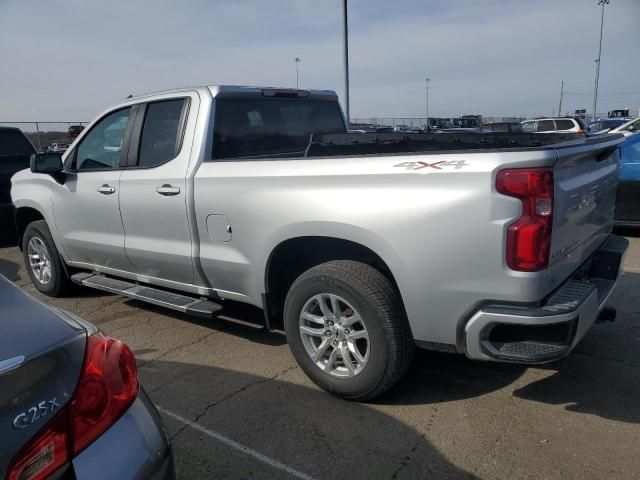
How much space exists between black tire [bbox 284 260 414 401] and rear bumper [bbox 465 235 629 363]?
408 millimetres

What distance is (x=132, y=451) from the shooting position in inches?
65.3

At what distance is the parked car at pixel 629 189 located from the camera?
7.34 metres

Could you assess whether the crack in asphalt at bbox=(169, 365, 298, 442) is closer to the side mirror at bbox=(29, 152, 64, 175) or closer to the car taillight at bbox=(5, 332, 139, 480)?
the car taillight at bbox=(5, 332, 139, 480)

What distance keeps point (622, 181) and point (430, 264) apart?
19.3ft

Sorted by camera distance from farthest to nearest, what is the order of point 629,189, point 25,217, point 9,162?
1. point 9,162
2. point 629,189
3. point 25,217

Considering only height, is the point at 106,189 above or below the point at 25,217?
above

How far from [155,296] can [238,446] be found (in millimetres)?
1771

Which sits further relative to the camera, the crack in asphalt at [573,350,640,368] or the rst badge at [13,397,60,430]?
the crack in asphalt at [573,350,640,368]

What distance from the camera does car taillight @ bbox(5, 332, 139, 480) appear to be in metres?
1.45

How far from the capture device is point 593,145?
312 cm

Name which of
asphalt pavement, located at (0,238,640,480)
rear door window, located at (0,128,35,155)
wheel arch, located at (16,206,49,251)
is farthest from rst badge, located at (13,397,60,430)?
rear door window, located at (0,128,35,155)

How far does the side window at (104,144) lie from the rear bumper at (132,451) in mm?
3311

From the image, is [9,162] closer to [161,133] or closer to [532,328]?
[161,133]

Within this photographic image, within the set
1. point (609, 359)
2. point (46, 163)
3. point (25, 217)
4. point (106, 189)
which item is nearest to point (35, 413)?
point (106, 189)
